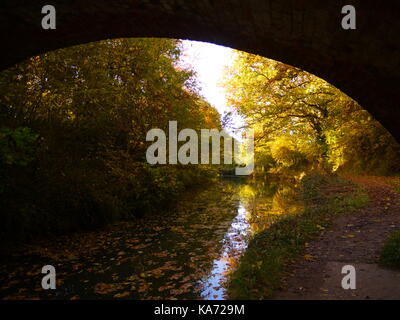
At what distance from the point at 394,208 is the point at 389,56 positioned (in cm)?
916

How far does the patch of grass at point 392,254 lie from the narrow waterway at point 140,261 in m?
2.99

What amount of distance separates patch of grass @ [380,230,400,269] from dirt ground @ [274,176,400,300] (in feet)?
0.55

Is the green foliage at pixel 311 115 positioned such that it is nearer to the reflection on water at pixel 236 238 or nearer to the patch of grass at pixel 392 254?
the reflection on water at pixel 236 238

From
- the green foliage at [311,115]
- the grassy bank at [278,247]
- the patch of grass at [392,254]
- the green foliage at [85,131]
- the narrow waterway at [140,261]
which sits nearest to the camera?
the grassy bank at [278,247]

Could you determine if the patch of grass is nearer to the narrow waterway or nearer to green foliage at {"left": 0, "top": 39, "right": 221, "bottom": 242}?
the narrow waterway

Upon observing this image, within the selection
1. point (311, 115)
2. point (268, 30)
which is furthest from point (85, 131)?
point (311, 115)

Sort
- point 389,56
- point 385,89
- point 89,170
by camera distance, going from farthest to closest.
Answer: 1. point 89,170
2. point 385,89
3. point 389,56

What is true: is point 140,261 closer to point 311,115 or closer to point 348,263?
point 348,263

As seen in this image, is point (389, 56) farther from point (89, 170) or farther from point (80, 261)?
point (89, 170)

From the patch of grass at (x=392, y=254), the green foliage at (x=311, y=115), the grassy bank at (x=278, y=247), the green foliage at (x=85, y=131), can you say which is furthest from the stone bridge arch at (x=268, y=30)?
the green foliage at (x=311, y=115)

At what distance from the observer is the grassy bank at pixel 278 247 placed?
16.9ft
